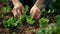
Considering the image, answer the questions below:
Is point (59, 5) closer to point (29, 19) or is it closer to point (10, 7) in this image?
point (29, 19)

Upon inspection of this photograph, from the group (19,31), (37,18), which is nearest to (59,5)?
(37,18)

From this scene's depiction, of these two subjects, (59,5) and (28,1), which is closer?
(59,5)

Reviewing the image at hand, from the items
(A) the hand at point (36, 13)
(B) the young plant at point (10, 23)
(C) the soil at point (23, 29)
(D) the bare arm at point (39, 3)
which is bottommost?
(C) the soil at point (23, 29)

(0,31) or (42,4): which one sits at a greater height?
(42,4)

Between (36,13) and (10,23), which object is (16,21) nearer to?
(10,23)

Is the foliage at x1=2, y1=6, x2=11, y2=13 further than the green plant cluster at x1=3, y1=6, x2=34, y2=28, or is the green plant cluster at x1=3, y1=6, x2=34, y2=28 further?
the foliage at x1=2, y1=6, x2=11, y2=13

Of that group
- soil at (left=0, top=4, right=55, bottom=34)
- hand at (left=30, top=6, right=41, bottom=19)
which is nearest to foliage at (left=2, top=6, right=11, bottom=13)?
soil at (left=0, top=4, right=55, bottom=34)

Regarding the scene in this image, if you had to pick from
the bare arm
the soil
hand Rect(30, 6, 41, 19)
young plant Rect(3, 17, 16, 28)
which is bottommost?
the soil

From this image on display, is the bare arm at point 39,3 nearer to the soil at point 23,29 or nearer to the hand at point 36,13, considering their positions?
the hand at point 36,13

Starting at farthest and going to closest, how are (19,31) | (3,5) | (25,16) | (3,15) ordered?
(3,5) → (3,15) → (25,16) → (19,31)

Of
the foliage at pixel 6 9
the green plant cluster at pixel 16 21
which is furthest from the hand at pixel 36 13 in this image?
the foliage at pixel 6 9

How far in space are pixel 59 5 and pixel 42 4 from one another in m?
0.18

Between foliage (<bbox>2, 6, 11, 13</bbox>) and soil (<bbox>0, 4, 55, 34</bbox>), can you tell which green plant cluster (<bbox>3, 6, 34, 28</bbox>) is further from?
foliage (<bbox>2, 6, 11, 13</bbox>)

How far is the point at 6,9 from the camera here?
270 cm
